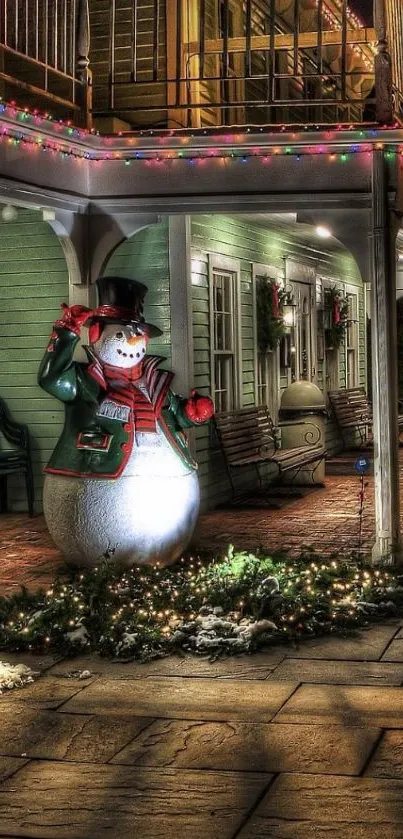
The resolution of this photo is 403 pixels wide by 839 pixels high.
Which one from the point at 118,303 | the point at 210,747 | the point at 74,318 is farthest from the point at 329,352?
the point at 210,747

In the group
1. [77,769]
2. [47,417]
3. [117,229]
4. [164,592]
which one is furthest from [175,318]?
[77,769]

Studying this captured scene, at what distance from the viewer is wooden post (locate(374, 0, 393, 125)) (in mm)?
7887

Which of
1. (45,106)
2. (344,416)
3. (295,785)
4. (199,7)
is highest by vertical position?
(199,7)

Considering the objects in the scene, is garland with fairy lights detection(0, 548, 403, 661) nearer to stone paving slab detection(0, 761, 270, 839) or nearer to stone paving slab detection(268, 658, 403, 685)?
stone paving slab detection(268, 658, 403, 685)

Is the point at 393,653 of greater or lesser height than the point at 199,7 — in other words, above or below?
below

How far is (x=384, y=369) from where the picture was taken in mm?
7836

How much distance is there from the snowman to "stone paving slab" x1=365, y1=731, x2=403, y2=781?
320cm

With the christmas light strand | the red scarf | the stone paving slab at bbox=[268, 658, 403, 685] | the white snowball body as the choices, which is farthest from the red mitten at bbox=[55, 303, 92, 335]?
the stone paving slab at bbox=[268, 658, 403, 685]

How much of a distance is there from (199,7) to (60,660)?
26.7ft

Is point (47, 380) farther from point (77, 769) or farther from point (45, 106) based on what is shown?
point (45, 106)

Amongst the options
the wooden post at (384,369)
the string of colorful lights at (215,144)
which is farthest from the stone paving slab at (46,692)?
the string of colorful lights at (215,144)

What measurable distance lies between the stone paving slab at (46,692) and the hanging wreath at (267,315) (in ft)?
27.1

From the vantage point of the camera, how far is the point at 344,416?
17062mm

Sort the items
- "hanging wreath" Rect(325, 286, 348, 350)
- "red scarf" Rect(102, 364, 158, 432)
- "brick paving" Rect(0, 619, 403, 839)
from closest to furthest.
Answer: "brick paving" Rect(0, 619, 403, 839)
"red scarf" Rect(102, 364, 158, 432)
"hanging wreath" Rect(325, 286, 348, 350)
